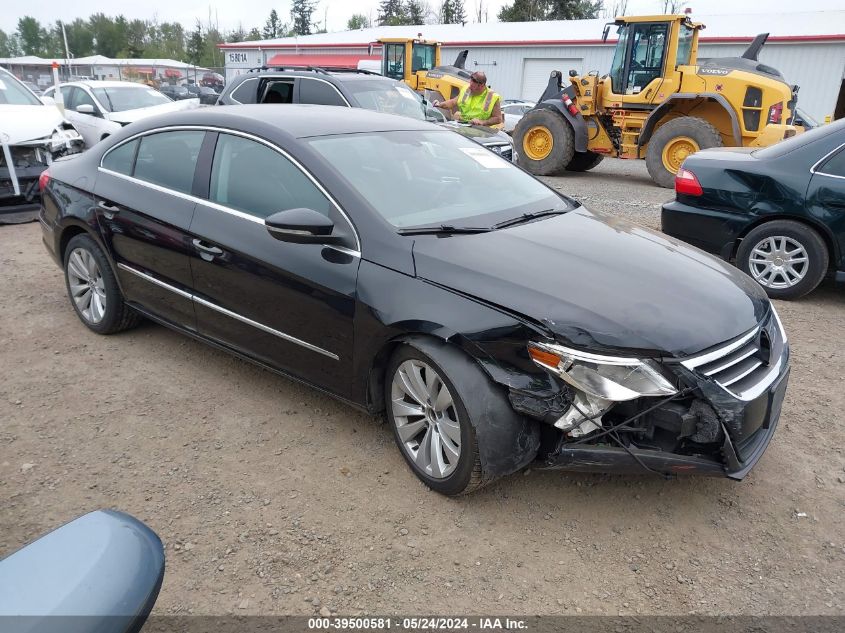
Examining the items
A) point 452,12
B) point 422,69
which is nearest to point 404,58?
point 422,69

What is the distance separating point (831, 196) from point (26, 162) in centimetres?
840

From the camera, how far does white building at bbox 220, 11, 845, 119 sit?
23.4 meters

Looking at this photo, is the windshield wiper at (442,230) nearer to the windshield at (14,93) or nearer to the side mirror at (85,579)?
the side mirror at (85,579)

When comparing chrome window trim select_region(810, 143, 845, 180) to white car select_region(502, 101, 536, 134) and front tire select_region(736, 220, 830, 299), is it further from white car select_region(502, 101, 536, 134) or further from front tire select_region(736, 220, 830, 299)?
white car select_region(502, 101, 536, 134)

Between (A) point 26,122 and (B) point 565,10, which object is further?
(B) point 565,10

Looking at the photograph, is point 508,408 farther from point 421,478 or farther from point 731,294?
point 731,294

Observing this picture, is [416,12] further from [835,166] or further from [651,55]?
[835,166]

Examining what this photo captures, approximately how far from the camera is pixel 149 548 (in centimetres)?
125

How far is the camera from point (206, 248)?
3.53 m

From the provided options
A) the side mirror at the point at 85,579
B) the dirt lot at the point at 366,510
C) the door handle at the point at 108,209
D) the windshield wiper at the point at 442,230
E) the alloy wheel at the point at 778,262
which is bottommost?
the dirt lot at the point at 366,510

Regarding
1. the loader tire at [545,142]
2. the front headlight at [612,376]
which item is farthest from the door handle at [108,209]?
the loader tire at [545,142]

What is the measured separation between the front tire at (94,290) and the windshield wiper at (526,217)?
261cm

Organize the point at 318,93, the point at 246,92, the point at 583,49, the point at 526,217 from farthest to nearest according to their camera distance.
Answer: the point at 583,49 → the point at 246,92 → the point at 318,93 → the point at 526,217

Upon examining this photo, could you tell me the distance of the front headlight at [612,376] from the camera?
8.05ft
